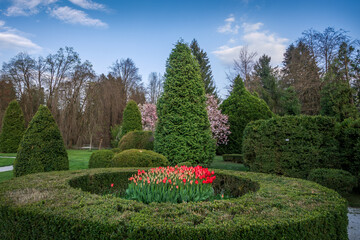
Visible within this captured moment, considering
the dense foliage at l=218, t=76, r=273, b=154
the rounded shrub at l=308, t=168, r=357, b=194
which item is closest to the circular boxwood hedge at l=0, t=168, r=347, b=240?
the rounded shrub at l=308, t=168, r=357, b=194

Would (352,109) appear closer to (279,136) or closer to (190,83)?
(279,136)

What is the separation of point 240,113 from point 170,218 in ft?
52.6

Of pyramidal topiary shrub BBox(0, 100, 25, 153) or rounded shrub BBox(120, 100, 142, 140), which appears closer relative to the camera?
rounded shrub BBox(120, 100, 142, 140)

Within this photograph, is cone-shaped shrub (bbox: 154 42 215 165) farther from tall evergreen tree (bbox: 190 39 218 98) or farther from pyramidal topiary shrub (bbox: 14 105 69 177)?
tall evergreen tree (bbox: 190 39 218 98)

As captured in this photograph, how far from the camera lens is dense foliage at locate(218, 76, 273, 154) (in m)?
16.9

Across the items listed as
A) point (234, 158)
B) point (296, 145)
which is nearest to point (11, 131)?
point (234, 158)

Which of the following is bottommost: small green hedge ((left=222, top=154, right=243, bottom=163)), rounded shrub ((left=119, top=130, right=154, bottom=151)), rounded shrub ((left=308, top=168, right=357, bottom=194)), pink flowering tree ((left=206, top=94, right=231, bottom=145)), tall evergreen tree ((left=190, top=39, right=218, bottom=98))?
small green hedge ((left=222, top=154, right=243, bottom=163))

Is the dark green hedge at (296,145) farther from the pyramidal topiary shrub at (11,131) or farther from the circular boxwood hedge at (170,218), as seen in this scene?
the pyramidal topiary shrub at (11,131)

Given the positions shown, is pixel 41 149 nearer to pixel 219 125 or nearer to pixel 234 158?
pixel 234 158

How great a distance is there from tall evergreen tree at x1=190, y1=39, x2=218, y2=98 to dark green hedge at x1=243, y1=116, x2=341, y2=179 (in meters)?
23.0

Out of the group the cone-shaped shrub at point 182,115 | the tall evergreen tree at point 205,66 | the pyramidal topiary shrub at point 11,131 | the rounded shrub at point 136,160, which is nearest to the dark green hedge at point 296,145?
the cone-shaped shrub at point 182,115

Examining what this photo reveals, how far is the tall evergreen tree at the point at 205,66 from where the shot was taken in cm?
3045

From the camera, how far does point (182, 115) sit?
30.2 feet

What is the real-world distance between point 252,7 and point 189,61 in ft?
11.8
